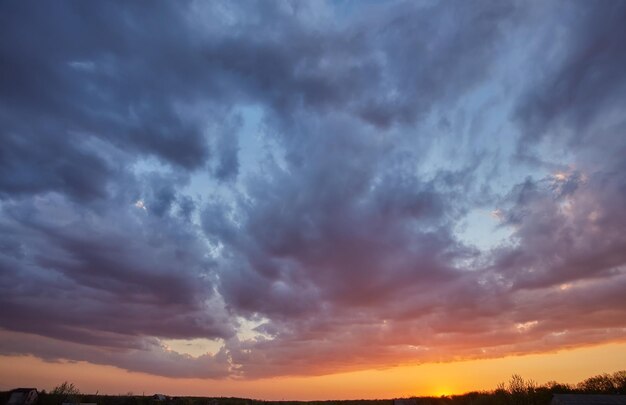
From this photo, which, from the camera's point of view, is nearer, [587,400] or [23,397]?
[587,400]

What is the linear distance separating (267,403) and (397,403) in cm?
6596

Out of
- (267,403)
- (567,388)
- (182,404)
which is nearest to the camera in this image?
(567,388)

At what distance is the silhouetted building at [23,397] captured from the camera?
75000 mm

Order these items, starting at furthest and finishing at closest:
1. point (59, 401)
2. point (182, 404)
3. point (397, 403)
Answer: point (182, 404)
point (59, 401)
point (397, 403)

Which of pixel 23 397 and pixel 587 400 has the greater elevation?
pixel 587 400

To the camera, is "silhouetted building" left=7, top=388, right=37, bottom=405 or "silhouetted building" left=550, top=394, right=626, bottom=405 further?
"silhouetted building" left=7, top=388, right=37, bottom=405

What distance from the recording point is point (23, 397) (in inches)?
2995

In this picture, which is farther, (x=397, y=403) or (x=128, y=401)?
(x=128, y=401)

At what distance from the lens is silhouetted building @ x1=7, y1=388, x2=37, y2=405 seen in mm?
75000

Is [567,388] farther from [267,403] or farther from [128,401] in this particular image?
[128,401]

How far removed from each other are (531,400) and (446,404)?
3455 cm

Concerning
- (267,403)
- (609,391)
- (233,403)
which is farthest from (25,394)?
(609,391)

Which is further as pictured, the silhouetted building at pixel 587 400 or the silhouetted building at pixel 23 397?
the silhouetted building at pixel 23 397

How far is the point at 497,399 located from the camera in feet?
244
